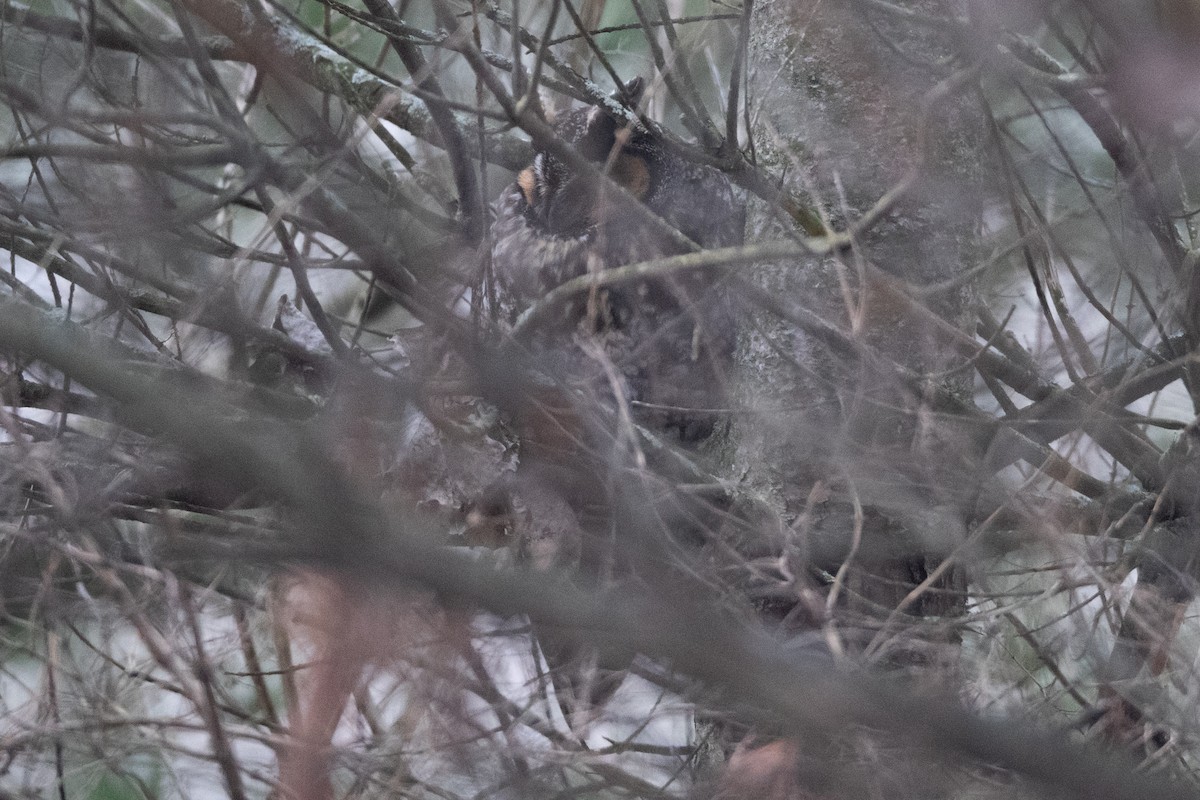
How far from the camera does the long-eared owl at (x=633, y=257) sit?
82.0 inches

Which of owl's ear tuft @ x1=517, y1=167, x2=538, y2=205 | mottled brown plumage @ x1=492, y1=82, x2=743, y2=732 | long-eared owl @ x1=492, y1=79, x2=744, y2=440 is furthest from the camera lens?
owl's ear tuft @ x1=517, y1=167, x2=538, y2=205

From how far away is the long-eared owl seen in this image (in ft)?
6.83

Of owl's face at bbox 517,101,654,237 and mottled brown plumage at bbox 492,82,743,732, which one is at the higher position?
owl's face at bbox 517,101,654,237

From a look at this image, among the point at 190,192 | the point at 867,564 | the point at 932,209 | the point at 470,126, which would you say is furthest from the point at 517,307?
the point at 867,564

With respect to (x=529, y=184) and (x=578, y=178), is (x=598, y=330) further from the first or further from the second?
(x=529, y=184)

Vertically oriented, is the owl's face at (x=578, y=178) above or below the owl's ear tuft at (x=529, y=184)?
below

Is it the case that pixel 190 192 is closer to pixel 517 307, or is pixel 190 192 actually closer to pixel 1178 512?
pixel 517 307

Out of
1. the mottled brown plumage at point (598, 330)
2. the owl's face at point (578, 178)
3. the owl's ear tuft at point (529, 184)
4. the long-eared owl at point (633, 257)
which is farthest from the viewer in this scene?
the owl's ear tuft at point (529, 184)

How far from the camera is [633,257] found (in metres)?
2.12

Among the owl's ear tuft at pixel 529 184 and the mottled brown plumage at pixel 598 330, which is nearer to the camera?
the mottled brown plumage at pixel 598 330

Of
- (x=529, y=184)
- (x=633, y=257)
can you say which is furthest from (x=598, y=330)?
(x=529, y=184)

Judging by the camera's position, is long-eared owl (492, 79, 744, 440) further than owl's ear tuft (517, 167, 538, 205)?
No

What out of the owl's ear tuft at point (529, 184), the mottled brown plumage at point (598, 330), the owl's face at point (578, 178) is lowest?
the mottled brown plumage at point (598, 330)

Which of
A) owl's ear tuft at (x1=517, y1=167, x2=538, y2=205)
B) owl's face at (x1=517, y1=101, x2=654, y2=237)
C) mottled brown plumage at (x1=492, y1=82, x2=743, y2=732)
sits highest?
owl's ear tuft at (x1=517, y1=167, x2=538, y2=205)
